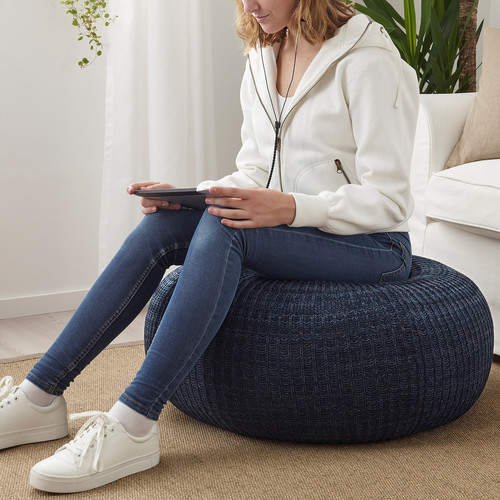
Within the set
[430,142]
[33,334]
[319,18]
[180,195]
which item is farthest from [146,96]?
[180,195]

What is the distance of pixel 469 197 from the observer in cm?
202

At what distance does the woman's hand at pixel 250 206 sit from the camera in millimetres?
1357

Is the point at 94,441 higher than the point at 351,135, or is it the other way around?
the point at 351,135

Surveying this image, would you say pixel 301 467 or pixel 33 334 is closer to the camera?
pixel 301 467

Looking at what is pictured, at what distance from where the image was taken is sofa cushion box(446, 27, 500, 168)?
2225 millimetres

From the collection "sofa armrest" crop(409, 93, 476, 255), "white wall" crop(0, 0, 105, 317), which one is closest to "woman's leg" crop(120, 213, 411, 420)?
"sofa armrest" crop(409, 93, 476, 255)

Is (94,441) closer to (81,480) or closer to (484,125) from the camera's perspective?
(81,480)

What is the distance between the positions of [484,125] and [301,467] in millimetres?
1267

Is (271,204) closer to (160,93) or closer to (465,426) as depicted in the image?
(465,426)

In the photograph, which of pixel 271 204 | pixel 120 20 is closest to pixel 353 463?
pixel 271 204

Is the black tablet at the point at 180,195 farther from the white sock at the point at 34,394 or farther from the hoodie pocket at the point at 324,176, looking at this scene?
the white sock at the point at 34,394

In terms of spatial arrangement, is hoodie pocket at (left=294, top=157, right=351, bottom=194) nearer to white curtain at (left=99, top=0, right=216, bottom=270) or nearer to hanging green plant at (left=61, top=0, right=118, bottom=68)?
white curtain at (left=99, top=0, right=216, bottom=270)

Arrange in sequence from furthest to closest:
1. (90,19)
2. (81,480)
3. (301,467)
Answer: (90,19), (301,467), (81,480)

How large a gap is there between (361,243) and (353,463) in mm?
404
